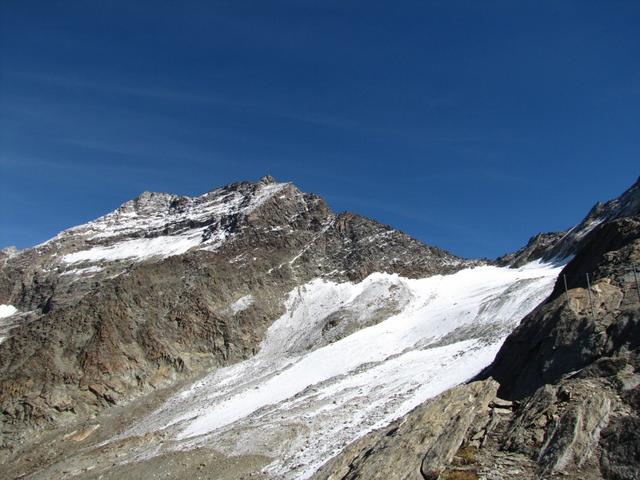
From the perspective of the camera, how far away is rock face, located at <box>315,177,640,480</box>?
14.9m

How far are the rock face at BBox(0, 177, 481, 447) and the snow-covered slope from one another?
505 centimetres

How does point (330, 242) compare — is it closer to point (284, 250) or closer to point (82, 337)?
point (284, 250)

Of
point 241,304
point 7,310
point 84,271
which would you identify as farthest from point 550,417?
point 7,310

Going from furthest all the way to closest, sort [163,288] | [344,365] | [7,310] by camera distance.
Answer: [7,310] < [163,288] < [344,365]

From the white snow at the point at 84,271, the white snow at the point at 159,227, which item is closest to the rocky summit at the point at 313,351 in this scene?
the white snow at the point at 84,271

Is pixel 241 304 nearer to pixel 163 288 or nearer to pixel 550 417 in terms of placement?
pixel 163 288

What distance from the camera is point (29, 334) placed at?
80562 millimetres

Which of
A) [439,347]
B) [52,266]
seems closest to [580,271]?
[439,347]

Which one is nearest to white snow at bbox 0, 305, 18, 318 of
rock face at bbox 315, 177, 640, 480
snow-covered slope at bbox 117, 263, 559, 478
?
snow-covered slope at bbox 117, 263, 559, 478

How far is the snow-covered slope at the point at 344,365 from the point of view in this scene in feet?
130

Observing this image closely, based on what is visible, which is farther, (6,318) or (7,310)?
(7,310)

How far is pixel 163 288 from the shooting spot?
91.1 meters

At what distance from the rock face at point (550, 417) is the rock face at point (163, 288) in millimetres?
57358

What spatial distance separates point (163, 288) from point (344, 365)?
122 feet
